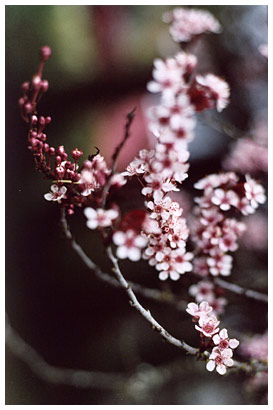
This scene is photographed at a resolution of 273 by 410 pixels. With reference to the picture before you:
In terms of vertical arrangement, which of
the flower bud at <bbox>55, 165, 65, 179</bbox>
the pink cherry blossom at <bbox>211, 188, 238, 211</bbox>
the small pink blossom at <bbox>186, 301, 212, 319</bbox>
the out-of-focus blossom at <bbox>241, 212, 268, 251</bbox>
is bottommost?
the small pink blossom at <bbox>186, 301, 212, 319</bbox>

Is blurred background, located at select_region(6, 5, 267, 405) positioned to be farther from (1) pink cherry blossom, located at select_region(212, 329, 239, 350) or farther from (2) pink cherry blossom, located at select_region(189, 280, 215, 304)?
(1) pink cherry blossom, located at select_region(212, 329, 239, 350)

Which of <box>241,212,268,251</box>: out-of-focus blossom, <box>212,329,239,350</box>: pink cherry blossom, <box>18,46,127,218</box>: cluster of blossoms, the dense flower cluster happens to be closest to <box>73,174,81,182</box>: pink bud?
<box>18,46,127,218</box>: cluster of blossoms

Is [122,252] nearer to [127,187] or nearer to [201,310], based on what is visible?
[201,310]

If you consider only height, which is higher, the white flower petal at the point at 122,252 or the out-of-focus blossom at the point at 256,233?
the out-of-focus blossom at the point at 256,233

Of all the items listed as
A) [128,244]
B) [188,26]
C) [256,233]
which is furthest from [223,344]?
[188,26]

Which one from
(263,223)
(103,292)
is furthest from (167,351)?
(263,223)

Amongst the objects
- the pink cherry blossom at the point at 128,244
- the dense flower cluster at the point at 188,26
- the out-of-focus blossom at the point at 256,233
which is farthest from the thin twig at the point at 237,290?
the dense flower cluster at the point at 188,26

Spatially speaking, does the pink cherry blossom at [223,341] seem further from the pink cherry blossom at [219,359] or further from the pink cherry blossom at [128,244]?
the pink cherry blossom at [128,244]

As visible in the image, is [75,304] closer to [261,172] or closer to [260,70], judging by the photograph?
[261,172]
